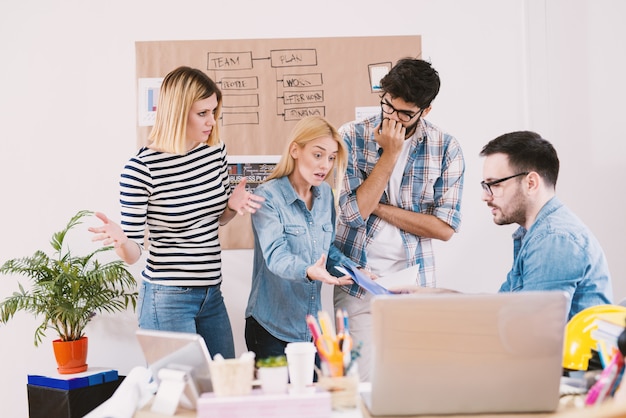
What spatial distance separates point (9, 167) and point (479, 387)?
9.67ft

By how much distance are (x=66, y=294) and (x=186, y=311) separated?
3.28 ft

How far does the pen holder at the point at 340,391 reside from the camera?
142cm

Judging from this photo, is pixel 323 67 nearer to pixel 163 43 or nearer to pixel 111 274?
pixel 163 43

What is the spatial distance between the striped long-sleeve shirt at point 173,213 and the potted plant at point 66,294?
77cm

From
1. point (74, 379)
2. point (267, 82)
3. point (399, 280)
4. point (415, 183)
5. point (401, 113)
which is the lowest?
point (74, 379)

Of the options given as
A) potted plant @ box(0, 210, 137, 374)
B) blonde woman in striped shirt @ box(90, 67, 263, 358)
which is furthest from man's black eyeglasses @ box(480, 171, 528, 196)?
potted plant @ box(0, 210, 137, 374)

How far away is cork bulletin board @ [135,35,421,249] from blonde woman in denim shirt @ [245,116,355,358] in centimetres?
90

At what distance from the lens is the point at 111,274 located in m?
3.19

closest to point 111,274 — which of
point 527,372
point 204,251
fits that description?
point 204,251

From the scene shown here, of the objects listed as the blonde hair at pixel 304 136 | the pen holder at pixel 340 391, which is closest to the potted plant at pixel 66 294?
the blonde hair at pixel 304 136

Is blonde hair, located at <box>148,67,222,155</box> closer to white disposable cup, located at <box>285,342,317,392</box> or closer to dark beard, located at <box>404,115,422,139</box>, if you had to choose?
dark beard, located at <box>404,115,422,139</box>

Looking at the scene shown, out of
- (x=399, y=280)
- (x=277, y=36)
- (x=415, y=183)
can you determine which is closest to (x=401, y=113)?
(x=415, y=183)

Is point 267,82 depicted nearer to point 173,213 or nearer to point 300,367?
point 173,213

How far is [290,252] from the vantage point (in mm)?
2512
